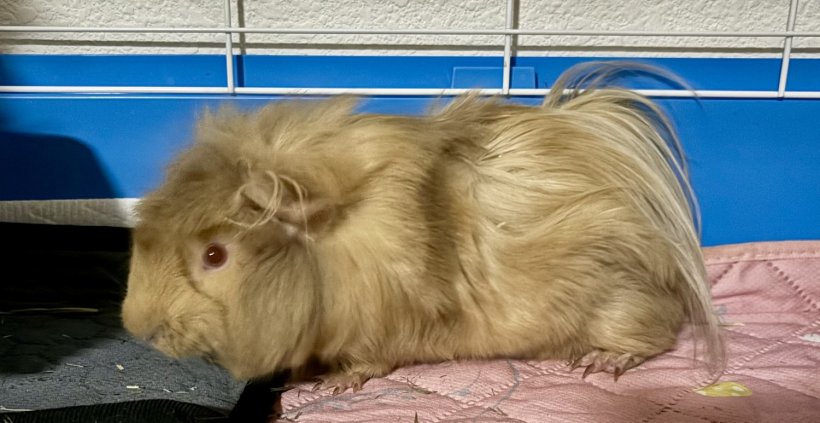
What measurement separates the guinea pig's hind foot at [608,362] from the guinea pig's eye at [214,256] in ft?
1.75

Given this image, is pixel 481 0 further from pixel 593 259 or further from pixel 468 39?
pixel 593 259

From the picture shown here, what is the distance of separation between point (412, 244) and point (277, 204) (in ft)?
0.57

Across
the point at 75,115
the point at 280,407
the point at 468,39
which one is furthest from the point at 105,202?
the point at 468,39

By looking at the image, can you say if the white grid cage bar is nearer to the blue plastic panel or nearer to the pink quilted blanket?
the blue plastic panel

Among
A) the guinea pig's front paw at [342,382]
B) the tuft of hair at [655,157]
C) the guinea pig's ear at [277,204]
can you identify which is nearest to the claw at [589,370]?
the tuft of hair at [655,157]

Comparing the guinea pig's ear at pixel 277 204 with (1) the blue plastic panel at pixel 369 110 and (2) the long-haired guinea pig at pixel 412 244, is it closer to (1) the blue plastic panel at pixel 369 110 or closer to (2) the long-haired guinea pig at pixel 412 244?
(2) the long-haired guinea pig at pixel 412 244

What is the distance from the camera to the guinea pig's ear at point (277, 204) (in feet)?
2.86

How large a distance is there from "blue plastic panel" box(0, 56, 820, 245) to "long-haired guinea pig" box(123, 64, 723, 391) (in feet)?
0.78

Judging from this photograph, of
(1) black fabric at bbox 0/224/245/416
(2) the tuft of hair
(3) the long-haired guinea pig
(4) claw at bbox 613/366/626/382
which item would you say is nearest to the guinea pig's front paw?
(3) the long-haired guinea pig

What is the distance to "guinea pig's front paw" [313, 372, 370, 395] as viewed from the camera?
1.04 meters

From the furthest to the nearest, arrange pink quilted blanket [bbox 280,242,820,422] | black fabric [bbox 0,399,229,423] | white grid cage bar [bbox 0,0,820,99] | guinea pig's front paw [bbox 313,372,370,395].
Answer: white grid cage bar [bbox 0,0,820,99] < guinea pig's front paw [bbox 313,372,370,395] < pink quilted blanket [bbox 280,242,820,422] < black fabric [bbox 0,399,229,423]

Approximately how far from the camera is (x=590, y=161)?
1.05m

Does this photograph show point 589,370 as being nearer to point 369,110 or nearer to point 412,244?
point 412,244

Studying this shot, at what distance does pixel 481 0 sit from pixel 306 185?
79 cm
